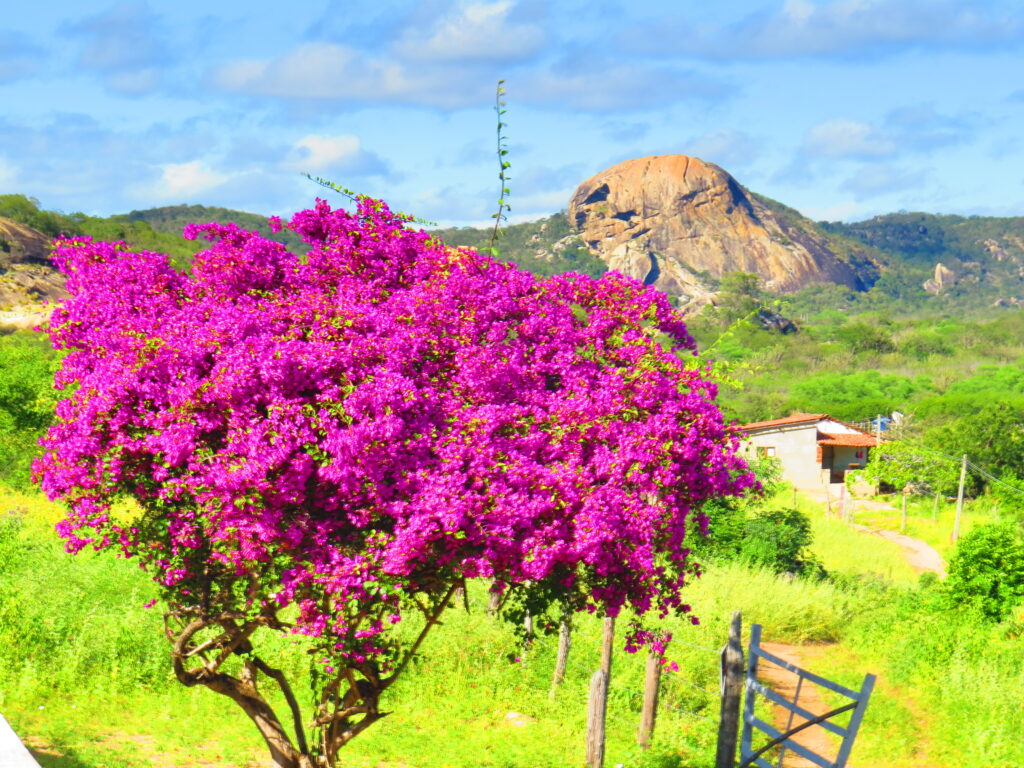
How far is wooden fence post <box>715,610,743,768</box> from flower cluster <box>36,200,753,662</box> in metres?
1.36

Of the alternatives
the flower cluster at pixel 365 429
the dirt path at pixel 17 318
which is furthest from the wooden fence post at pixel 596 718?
the dirt path at pixel 17 318

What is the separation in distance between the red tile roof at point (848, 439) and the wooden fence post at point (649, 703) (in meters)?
36.0

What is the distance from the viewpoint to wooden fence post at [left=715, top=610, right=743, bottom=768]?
A: 8.55m

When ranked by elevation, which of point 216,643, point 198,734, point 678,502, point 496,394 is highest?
point 496,394

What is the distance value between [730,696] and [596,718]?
3.19 metres

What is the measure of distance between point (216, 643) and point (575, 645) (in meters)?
8.90

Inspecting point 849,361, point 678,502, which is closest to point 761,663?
point 678,502

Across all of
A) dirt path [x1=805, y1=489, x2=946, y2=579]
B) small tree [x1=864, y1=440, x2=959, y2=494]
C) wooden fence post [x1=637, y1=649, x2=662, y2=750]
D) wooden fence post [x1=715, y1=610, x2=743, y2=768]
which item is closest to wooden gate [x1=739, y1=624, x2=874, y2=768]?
wooden fence post [x1=715, y1=610, x2=743, y2=768]

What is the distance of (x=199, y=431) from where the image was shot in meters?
6.38

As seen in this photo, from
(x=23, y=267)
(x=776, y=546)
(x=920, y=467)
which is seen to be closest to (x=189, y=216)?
(x=23, y=267)

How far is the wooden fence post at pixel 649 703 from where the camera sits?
41.2ft

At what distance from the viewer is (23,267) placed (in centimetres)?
6919

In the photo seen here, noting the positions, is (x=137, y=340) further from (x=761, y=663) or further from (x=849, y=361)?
(x=849, y=361)

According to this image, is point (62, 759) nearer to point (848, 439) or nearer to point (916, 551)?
point (916, 551)
